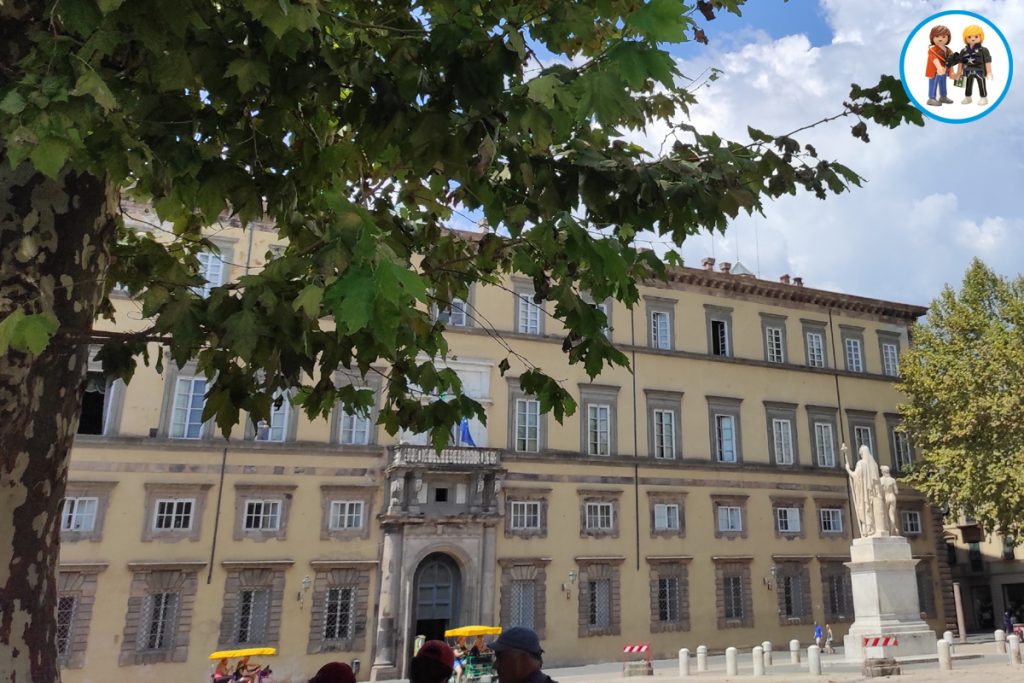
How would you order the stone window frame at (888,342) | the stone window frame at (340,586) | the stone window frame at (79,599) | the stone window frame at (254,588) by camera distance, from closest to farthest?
the stone window frame at (79,599), the stone window frame at (254,588), the stone window frame at (340,586), the stone window frame at (888,342)

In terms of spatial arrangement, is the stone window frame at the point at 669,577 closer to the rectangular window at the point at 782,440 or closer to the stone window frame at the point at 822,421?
the rectangular window at the point at 782,440

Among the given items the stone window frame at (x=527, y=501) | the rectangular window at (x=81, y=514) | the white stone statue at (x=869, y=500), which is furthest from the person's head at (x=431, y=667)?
the stone window frame at (x=527, y=501)

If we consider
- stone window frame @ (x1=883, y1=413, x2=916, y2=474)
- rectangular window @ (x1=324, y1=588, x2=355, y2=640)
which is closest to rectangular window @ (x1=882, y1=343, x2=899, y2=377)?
stone window frame @ (x1=883, y1=413, x2=916, y2=474)

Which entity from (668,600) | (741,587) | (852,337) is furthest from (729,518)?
(852,337)

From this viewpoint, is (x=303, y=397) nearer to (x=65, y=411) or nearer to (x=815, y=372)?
(x=65, y=411)

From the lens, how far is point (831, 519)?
31.7m

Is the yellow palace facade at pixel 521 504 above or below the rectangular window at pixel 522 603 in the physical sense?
above

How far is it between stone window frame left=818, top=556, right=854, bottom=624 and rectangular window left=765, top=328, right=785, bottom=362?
Result: 26.6 ft

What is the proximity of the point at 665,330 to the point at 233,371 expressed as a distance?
27.6 meters

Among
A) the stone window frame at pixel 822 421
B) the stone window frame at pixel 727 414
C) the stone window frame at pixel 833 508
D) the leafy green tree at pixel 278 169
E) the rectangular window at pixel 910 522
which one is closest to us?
the leafy green tree at pixel 278 169

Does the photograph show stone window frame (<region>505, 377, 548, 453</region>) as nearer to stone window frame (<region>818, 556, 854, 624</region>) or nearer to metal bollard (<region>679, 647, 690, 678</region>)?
metal bollard (<region>679, 647, 690, 678</region>)

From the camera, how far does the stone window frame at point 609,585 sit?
26.2m

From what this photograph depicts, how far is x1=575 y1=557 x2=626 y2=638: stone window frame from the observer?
1031 inches

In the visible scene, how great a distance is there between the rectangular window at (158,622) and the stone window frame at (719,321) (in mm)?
21009
